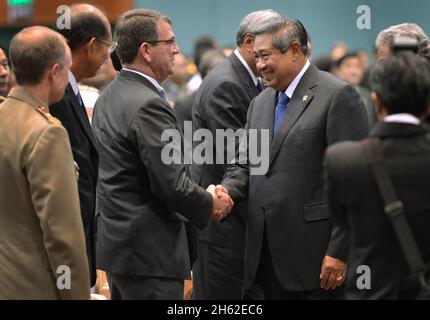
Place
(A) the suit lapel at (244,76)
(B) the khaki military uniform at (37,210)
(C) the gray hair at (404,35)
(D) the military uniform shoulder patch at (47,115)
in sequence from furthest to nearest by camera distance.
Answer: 1. (A) the suit lapel at (244,76)
2. (C) the gray hair at (404,35)
3. (D) the military uniform shoulder patch at (47,115)
4. (B) the khaki military uniform at (37,210)

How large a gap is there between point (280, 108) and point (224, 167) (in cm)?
79

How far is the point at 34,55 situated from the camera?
362 cm

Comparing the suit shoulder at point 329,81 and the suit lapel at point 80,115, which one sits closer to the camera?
the suit lapel at point 80,115

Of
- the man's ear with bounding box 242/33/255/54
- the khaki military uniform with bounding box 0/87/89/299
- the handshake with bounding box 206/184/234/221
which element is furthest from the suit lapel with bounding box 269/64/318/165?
the khaki military uniform with bounding box 0/87/89/299

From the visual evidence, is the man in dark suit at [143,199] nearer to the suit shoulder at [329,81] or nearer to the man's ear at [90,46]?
the man's ear at [90,46]

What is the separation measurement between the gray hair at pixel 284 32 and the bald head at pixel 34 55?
122cm

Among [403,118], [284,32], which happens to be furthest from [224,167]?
[403,118]

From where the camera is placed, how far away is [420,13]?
41.6 feet

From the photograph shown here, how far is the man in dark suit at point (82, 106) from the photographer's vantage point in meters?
4.14

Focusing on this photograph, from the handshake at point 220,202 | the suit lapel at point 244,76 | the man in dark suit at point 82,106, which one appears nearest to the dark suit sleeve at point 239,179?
the handshake at point 220,202
